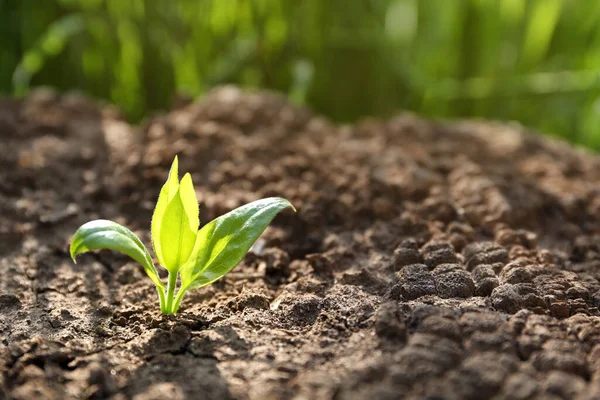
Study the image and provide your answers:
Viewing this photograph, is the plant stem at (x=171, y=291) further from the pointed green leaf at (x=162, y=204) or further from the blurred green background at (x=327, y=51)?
the blurred green background at (x=327, y=51)

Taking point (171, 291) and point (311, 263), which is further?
point (311, 263)

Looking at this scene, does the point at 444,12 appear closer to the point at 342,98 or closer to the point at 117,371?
the point at 342,98

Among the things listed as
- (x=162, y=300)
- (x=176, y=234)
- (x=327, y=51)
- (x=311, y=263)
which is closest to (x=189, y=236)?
(x=176, y=234)

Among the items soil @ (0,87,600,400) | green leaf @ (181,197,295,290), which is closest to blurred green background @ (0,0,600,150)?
soil @ (0,87,600,400)

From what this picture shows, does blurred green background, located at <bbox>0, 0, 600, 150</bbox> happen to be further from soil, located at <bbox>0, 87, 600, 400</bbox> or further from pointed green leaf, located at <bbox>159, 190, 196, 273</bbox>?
pointed green leaf, located at <bbox>159, 190, 196, 273</bbox>

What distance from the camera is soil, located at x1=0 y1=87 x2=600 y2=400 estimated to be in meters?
0.85

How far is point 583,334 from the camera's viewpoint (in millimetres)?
916

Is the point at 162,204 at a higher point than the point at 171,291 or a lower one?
higher

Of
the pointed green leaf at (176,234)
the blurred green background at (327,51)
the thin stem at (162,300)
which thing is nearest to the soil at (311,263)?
the thin stem at (162,300)

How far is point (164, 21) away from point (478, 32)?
3.62 ft

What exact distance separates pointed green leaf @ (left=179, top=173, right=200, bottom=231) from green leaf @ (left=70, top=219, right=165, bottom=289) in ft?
0.29

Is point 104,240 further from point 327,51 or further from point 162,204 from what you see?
point 327,51

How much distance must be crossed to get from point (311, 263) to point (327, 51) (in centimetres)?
123

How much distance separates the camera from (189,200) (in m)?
0.99
